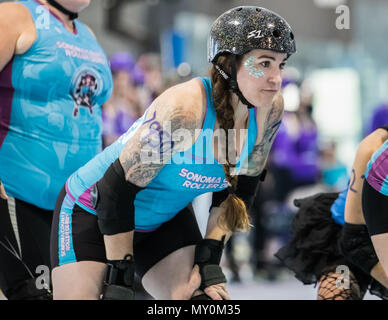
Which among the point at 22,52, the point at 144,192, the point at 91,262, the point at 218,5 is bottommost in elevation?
the point at 91,262

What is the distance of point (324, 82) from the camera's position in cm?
1141

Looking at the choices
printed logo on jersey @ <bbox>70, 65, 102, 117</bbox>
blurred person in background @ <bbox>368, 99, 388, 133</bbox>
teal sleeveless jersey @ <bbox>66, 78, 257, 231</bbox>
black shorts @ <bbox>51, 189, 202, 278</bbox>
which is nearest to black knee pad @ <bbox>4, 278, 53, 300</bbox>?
black shorts @ <bbox>51, 189, 202, 278</bbox>

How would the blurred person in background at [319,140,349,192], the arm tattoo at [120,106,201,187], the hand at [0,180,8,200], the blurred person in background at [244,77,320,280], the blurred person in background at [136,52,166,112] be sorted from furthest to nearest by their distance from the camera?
the blurred person in background at [319,140,349,192] → the blurred person in background at [244,77,320,280] → the blurred person in background at [136,52,166,112] → the hand at [0,180,8,200] → the arm tattoo at [120,106,201,187]

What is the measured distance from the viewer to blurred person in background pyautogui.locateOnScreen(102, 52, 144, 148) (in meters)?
5.28

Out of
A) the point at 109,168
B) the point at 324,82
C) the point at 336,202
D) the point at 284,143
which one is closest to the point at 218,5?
the point at 324,82

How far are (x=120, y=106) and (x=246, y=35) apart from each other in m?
3.16

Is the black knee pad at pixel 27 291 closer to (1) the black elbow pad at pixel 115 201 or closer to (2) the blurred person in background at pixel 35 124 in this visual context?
(2) the blurred person in background at pixel 35 124

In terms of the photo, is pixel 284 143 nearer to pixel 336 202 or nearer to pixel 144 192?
pixel 336 202

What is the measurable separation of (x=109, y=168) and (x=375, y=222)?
1.03 meters

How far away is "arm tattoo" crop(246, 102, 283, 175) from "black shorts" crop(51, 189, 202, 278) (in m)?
0.37

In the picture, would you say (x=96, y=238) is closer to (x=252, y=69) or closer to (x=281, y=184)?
(x=252, y=69)

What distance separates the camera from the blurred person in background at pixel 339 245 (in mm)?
2723

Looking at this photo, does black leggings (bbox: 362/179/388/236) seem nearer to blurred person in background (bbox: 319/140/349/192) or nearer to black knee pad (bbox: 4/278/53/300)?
black knee pad (bbox: 4/278/53/300)

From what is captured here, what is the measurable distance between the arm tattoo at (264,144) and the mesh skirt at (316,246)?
2.13ft
